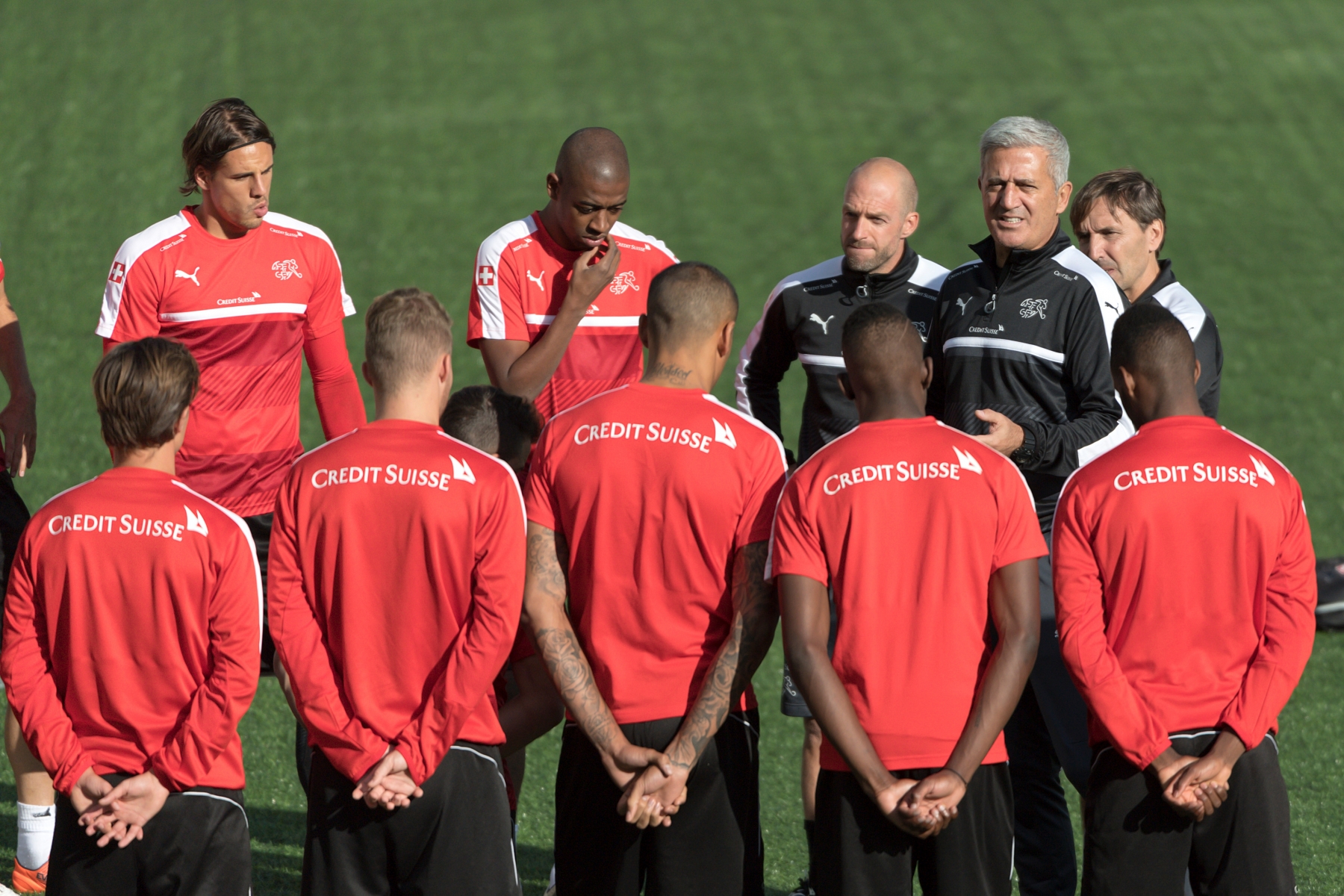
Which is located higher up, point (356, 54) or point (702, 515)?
point (356, 54)

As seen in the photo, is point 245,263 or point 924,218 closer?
point 245,263

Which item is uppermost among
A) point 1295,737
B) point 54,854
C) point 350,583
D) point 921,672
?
point 350,583

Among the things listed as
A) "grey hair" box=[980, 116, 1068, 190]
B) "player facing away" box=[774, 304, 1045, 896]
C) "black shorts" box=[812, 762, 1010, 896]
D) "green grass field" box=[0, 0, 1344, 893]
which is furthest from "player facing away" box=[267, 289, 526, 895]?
"green grass field" box=[0, 0, 1344, 893]

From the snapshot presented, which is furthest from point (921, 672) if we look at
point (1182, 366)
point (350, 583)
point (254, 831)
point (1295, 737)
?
point (1295, 737)

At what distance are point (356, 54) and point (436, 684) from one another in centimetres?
1991

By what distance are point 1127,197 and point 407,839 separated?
383cm

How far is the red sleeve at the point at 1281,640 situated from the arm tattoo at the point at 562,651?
1.70 metres

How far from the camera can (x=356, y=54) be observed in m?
21.9

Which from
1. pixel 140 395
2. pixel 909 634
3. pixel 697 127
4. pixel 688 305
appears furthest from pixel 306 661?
pixel 697 127

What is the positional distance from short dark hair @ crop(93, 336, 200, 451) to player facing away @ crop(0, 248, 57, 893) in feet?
4.98

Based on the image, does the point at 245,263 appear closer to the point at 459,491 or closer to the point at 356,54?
the point at 459,491

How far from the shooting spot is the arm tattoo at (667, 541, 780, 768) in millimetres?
3754

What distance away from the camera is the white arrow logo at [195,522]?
11.9 ft

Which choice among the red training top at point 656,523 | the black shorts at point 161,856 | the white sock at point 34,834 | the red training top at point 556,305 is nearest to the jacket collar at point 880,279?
the red training top at point 556,305
